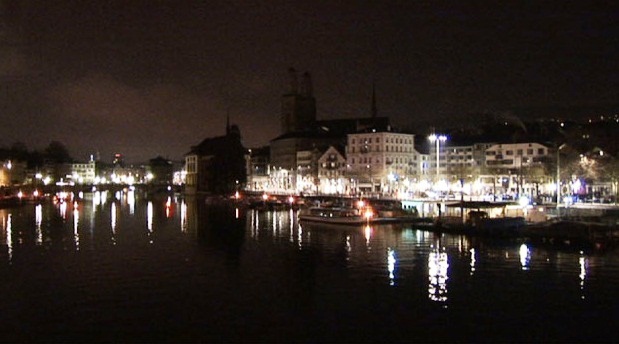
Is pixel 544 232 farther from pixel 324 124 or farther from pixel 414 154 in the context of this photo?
pixel 324 124

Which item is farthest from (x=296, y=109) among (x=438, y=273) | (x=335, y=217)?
(x=438, y=273)

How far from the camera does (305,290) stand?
2512 cm

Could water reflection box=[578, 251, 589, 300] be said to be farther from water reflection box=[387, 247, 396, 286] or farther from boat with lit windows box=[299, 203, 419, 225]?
boat with lit windows box=[299, 203, 419, 225]

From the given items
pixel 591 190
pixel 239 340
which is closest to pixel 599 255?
pixel 239 340

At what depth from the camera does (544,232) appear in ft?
128

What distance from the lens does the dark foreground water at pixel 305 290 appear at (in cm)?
1950

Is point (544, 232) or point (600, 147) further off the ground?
point (600, 147)

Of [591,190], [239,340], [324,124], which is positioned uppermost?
Result: [324,124]

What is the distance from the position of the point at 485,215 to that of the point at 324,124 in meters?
84.3

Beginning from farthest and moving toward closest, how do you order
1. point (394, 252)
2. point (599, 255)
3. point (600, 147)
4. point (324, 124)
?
1. point (324, 124)
2. point (600, 147)
3. point (394, 252)
4. point (599, 255)

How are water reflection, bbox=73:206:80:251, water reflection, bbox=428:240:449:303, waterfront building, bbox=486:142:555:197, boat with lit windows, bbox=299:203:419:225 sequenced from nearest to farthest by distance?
water reflection, bbox=428:240:449:303 → water reflection, bbox=73:206:80:251 → boat with lit windows, bbox=299:203:419:225 → waterfront building, bbox=486:142:555:197

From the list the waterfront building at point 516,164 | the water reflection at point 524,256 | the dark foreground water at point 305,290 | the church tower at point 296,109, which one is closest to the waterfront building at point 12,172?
the church tower at point 296,109

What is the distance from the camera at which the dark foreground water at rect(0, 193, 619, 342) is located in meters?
19.5

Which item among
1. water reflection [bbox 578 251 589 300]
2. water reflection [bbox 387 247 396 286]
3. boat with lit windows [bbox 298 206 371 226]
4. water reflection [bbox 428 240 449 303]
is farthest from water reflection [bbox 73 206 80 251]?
water reflection [bbox 578 251 589 300]
